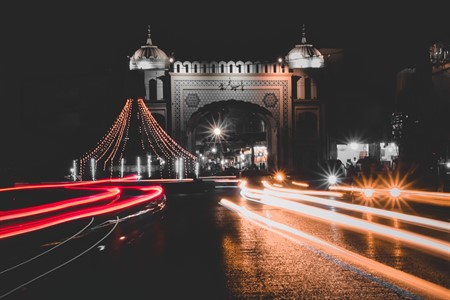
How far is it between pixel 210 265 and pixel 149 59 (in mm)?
43854

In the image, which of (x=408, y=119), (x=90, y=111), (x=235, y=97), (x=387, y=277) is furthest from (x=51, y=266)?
(x=90, y=111)

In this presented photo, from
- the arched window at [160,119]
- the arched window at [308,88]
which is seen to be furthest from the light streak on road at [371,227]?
the arched window at [308,88]

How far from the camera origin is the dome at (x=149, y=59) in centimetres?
5069

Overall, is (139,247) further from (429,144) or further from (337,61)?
(337,61)

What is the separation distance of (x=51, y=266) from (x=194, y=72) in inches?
1625

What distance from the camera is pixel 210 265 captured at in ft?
28.4

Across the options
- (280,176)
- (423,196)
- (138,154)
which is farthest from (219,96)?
(423,196)

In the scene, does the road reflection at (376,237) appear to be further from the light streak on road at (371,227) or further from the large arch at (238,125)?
the large arch at (238,125)

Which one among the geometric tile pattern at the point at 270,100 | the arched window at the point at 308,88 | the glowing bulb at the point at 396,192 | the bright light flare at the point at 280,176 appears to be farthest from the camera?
the arched window at the point at 308,88

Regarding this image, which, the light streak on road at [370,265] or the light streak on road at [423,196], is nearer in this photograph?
the light streak on road at [370,265]

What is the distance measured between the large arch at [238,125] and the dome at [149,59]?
18.8 feet

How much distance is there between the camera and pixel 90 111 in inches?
2172

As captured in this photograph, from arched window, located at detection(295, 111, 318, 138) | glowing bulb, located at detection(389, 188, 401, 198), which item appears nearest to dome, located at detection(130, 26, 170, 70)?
arched window, located at detection(295, 111, 318, 138)

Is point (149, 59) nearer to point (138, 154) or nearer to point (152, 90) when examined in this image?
point (152, 90)
